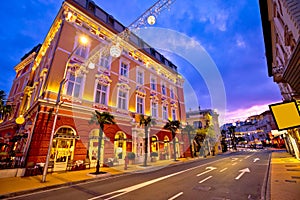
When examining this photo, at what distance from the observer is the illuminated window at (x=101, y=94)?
17.3m

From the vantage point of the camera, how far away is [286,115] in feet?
14.5

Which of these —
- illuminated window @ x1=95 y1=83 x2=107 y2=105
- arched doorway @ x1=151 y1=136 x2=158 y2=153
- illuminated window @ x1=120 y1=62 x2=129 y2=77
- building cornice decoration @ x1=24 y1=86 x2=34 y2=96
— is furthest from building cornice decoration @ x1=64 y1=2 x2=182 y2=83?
arched doorway @ x1=151 y1=136 x2=158 y2=153

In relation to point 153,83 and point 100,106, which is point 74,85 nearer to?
point 100,106

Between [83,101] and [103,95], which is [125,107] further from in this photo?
[83,101]

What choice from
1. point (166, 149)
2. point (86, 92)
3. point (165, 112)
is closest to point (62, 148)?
point (86, 92)

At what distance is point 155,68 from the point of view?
94.9 ft

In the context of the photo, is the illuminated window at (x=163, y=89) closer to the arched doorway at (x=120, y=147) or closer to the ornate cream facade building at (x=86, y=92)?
the ornate cream facade building at (x=86, y=92)

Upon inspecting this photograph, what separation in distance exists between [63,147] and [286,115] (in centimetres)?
1610

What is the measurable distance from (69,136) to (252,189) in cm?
1399

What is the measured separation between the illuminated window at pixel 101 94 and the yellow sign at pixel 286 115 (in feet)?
53.0

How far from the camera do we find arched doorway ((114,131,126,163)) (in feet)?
57.5

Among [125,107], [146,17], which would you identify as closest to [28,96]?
[125,107]

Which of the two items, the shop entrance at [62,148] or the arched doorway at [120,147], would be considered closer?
the shop entrance at [62,148]

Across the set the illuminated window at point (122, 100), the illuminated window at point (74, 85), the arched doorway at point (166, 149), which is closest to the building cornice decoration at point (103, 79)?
the illuminated window at point (74, 85)
